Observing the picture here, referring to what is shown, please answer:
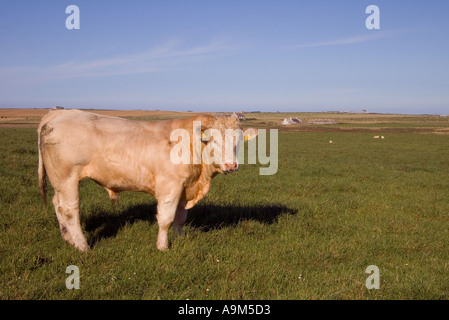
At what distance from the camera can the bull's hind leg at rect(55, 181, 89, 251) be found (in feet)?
17.3

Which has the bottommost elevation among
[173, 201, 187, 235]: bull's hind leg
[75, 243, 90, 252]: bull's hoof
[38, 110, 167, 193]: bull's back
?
[75, 243, 90, 252]: bull's hoof

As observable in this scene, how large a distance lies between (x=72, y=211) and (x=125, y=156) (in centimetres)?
115

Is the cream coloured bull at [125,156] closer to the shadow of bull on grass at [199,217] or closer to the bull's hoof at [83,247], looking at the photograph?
the bull's hoof at [83,247]

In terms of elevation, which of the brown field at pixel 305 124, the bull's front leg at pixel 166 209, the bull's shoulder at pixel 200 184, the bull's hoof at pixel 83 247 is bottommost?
the bull's hoof at pixel 83 247

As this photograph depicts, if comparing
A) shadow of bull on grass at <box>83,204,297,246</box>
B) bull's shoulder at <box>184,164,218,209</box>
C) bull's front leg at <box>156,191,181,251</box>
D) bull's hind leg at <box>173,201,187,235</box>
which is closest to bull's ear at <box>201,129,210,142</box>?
bull's shoulder at <box>184,164,218,209</box>

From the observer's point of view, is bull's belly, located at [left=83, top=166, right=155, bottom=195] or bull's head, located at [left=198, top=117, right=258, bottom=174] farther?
bull's belly, located at [left=83, top=166, right=155, bottom=195]

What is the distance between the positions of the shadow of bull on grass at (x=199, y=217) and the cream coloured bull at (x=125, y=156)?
94cm

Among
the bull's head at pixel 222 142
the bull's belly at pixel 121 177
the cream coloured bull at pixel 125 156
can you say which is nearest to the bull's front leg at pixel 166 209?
the cream coloured bull at pixel 125 156

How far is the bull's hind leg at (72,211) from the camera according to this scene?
17.3ft

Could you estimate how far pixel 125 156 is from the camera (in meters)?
5.19

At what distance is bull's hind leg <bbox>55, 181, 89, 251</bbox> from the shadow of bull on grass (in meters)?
0.44

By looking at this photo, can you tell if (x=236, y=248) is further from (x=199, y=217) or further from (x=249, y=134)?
(x=199, y=217)

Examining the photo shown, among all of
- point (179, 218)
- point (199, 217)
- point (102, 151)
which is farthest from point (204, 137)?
point (199, 217)

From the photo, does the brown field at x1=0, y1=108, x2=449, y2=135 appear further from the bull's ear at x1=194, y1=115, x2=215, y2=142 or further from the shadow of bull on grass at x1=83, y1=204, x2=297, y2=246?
the bull's ear at x1=194, y1=115, x2=215, y2=142
